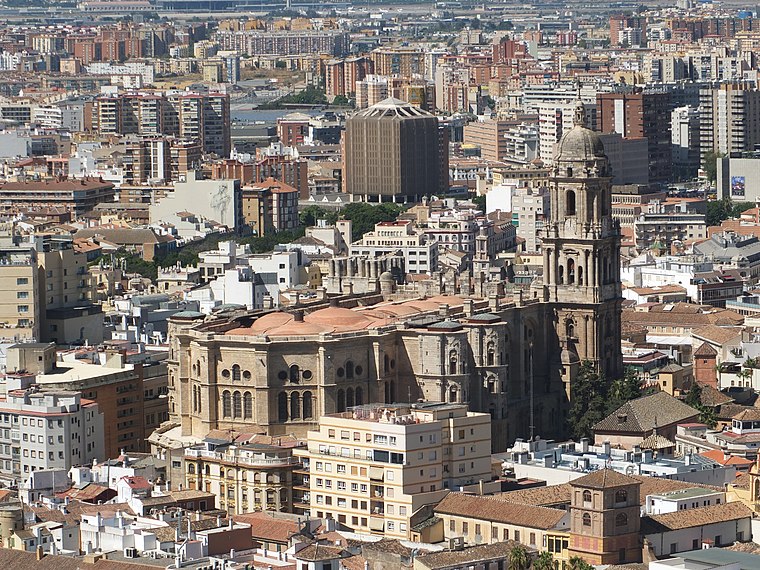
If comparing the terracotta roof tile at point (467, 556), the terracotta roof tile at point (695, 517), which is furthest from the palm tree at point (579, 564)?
the terracotta roof tile at point (695, 517)

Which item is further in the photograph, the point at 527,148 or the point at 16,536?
the point at 527,148

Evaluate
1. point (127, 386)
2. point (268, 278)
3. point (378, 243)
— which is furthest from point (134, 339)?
point (378, 243)

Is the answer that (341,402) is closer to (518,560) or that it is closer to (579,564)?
(518,560)

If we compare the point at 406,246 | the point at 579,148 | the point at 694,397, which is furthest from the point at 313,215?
the point at 694,397

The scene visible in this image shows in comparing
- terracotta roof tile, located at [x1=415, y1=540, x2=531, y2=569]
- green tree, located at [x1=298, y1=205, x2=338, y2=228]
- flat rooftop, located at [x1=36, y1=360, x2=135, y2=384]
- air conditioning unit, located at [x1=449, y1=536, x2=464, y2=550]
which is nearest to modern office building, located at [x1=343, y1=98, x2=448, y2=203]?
green tree, located at [x1=298, y1=205, x2=338, y2=228]

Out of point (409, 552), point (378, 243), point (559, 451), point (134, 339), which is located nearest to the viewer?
point (409, 552)

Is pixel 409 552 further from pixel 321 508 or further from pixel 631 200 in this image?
pixel 631 200
